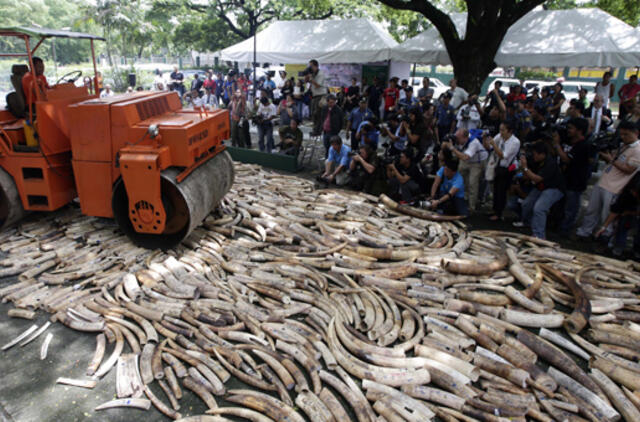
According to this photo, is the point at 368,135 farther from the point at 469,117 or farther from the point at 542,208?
the point at 542,208

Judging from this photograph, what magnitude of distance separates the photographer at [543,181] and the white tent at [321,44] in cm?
933

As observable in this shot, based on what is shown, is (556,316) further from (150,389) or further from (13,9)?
(13,9)

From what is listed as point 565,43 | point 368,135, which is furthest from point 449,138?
point 565,43

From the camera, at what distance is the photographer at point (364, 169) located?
30.3 feet

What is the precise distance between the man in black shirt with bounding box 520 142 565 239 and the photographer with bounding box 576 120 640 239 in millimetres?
637

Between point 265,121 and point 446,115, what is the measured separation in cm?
538

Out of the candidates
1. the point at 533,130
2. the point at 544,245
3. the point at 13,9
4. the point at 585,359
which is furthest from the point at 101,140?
the point at 13,9

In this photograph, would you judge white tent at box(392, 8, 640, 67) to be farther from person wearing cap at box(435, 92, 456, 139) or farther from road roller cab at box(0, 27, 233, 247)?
road roller cab at box(0, 27, 233, 247)

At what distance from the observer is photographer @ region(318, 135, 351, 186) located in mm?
9758

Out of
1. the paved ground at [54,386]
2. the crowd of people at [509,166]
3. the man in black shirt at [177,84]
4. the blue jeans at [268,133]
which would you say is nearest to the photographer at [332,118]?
the crowd of people at [509,166]

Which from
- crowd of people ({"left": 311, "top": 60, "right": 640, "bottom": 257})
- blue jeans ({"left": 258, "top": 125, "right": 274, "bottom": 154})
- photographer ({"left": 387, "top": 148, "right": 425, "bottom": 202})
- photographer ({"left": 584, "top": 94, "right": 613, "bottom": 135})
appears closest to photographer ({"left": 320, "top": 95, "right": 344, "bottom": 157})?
crowd of people ({"left": 311, "top": 60, "right": 640, "bottom": 257})

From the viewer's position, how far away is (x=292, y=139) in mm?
11742

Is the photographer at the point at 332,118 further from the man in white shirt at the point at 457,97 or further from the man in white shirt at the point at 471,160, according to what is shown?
the man in white shirt at the point at 471,160

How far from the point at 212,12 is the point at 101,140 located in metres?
31.2
